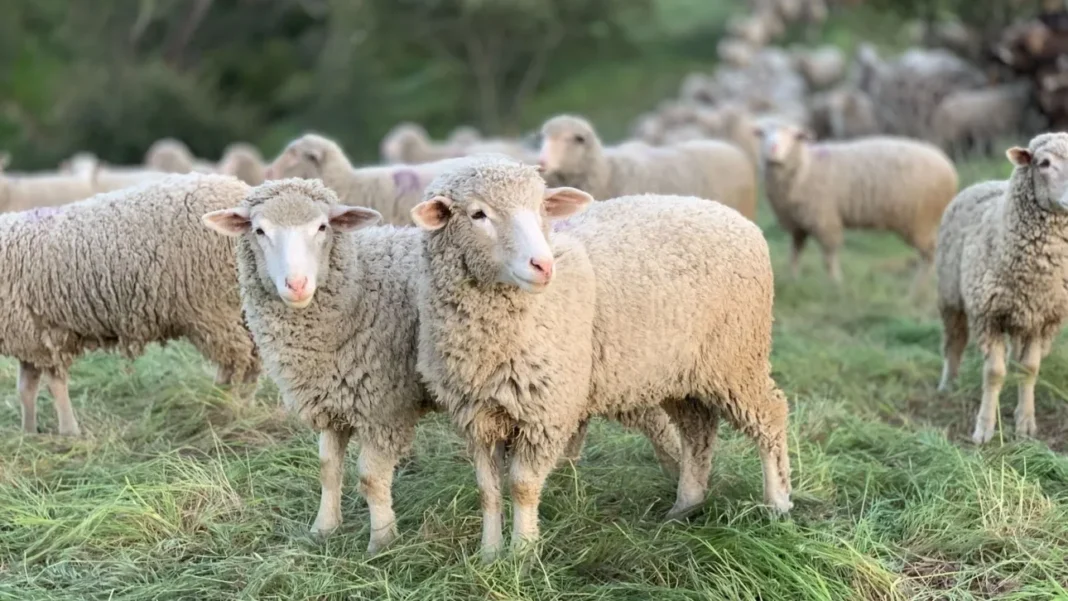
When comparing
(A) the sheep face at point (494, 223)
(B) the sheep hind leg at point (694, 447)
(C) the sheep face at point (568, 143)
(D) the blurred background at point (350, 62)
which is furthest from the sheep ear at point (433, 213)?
(D) the blurred background at point (350, 62)

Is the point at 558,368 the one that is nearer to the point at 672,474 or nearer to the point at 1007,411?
the point at 672,474

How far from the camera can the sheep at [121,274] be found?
455 cm

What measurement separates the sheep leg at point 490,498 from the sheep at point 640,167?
10.4 feet

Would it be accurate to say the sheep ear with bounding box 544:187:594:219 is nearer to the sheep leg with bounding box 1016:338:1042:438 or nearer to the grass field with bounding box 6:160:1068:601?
the grass field with bounding box 6:160:1068:601

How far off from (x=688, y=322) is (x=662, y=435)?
0.72m

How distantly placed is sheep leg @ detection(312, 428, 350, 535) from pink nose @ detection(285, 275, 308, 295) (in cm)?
63

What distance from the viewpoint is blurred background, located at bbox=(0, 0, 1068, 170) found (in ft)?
69.8

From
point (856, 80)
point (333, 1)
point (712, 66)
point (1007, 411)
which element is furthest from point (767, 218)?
point (333, 1)

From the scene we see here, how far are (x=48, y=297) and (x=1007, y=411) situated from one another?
4682mm

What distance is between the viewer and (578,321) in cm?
326

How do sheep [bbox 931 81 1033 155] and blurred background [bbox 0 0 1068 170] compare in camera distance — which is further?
blurred background [bbox 0 0 1068 170]

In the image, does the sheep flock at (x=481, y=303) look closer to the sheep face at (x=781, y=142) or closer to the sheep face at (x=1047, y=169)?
the sheep face at (x=1047, y=169)

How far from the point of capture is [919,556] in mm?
3412

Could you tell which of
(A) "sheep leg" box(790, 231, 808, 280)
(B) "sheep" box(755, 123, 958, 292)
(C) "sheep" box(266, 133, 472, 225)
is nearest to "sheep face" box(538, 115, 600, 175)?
(C) "sheep" box(266, 133, 472, 225)
